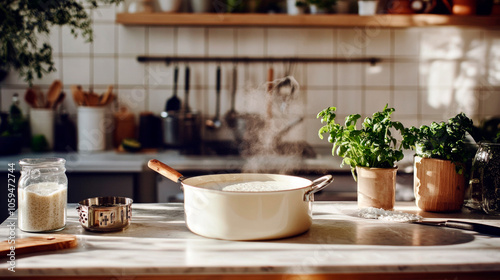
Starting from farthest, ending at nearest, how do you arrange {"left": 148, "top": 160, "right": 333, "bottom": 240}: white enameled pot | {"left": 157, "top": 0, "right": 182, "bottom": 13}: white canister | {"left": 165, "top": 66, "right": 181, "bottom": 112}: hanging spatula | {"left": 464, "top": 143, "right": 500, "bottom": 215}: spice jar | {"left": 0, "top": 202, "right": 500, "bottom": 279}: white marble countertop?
{"left": 165, "top": 66, "right": 181, "bottom": 112}: hanging spatula, {"left": 157, "top": 0, "right": 182, "bottom": 13}: white canister, {"left": 464, "top": 143, "right": 500, "bottom": 215}: spice jar, {"left": 148, "top": 160, "right": 333, "bottom": 240}: white enameled pot, {"left": 0, "top": 202, "right": 500, "bottom": 279}: white marble countertop

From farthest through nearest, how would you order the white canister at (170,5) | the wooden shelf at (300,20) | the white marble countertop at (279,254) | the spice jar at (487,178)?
1. the white canister at (170,5)
2. the wooden shelf at (300,20)
3. the spice jar at (487,178)
4. the white marble countertop at (279,254)

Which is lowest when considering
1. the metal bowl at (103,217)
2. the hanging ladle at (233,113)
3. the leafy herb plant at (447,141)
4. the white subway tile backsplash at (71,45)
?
the metal bowl at (103,217)

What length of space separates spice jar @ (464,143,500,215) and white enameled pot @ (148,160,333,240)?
42cm

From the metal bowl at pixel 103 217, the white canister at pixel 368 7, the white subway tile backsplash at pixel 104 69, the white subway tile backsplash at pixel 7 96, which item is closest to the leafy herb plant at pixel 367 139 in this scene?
the metal bowl at pixel 103 217

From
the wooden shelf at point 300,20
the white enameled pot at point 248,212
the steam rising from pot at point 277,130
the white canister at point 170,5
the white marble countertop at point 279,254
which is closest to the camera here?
the white marble countertop at point 279,254

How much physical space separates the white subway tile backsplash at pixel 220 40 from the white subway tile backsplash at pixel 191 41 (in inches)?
1.8

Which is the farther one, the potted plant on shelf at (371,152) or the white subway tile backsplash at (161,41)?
the white subway tile backsplash at (161,41)

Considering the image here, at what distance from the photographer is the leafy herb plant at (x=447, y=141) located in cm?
106

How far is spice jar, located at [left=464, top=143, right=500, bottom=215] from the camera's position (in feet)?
3.34

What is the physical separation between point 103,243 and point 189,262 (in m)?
0.21

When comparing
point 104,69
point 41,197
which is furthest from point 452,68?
point 41,197

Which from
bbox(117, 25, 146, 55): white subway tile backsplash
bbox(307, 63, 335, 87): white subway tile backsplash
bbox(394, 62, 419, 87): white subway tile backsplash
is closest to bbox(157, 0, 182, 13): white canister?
bbox(117, 25, 146, 55): white subway tile backsplash

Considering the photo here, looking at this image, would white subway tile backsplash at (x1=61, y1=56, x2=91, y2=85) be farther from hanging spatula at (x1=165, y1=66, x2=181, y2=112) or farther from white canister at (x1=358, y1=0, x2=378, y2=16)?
white canister at (x1=358, y1=0, x2=378, y2=16)

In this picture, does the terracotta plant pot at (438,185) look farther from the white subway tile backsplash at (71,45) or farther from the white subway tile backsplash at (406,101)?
the white subway tile backsplash at (71,45)
